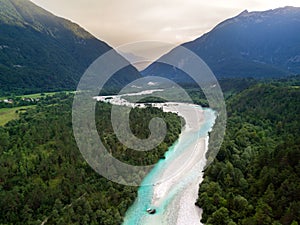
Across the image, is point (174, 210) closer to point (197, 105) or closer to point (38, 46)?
point (197, 105)

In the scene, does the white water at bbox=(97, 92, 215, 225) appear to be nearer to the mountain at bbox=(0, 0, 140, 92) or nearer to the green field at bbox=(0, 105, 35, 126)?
the green field at bbox=(0, 105, 35, 126)

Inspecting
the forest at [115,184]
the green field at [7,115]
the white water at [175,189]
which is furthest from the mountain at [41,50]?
the white water at [175,189]

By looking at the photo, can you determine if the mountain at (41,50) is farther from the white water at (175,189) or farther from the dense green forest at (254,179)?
the dense green forest at (254,179)

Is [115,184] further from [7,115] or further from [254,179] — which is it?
[7,115]

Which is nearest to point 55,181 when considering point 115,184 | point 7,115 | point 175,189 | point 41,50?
point 115,184

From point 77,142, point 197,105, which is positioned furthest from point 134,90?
point 77,142

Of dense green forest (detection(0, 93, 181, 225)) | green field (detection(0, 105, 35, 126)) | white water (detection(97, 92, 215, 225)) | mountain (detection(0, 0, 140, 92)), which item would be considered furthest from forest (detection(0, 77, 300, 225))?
mountain (detection(0, 0, 140, 92))
